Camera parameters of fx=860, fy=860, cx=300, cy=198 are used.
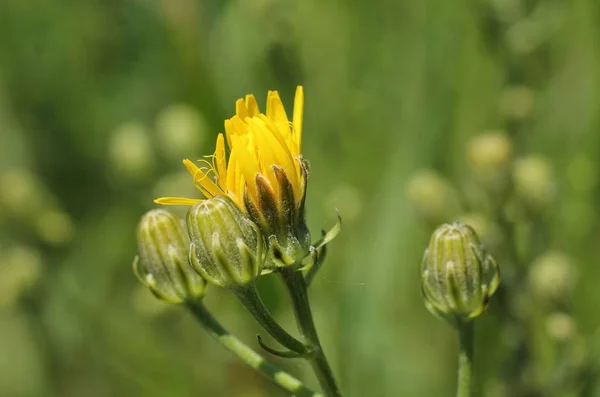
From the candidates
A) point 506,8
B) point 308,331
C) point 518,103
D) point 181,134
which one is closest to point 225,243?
point 308,331

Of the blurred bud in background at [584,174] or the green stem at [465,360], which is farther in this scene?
the blurred bud in background at [584,174]

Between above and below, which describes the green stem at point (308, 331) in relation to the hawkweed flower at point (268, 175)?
below

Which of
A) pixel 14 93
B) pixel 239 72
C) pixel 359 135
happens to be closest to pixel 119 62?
pixel 14 93

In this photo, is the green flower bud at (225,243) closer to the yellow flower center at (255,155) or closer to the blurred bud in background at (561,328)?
the yellow flower center at (255,155)

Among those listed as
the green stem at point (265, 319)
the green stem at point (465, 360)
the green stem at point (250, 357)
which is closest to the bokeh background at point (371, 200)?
the green stem at point (465, 360)

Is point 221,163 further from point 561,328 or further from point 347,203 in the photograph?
point 347,203

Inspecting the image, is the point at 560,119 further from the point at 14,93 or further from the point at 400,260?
the point at 14,93

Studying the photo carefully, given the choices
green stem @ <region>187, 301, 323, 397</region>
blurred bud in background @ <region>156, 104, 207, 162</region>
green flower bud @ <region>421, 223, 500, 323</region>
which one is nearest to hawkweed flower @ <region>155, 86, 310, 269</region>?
green stem @ <region>187, 301, 323, 397</region>
